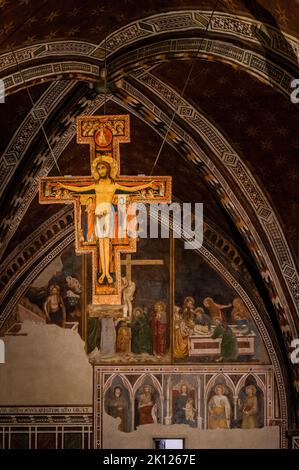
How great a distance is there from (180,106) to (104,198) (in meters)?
3.83

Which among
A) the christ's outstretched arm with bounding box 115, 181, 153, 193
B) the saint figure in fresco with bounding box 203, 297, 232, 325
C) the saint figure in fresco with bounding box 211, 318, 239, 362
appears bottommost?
the saint figure in fresco with bounding box 211, 318, 239, 362

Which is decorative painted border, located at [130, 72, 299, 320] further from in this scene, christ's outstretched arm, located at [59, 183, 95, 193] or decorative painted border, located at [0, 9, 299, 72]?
christ's outstretched arm, located at [59, 183, 95, 193]

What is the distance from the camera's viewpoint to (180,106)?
1914 centimetres

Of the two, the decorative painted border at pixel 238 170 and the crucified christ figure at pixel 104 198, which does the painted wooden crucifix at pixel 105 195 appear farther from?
the decorative painted border at pixel 238 170

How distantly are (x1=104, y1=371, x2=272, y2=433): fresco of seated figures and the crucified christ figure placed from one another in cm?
667

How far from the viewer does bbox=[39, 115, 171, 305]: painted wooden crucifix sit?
51.0 feet

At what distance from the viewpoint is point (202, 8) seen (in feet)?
53.9

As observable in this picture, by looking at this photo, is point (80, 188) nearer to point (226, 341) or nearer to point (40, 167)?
point (40, 167)

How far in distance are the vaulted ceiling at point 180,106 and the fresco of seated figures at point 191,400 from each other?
105 centimetres

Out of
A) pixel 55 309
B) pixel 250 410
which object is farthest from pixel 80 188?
pixel 250 410

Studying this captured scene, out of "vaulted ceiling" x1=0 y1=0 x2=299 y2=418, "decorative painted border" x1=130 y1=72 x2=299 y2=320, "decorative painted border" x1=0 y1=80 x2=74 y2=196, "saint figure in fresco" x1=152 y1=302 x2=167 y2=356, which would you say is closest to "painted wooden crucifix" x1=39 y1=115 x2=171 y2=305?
"vaulted ceiling" x1=0 y1=0 x2=299 y2=418
